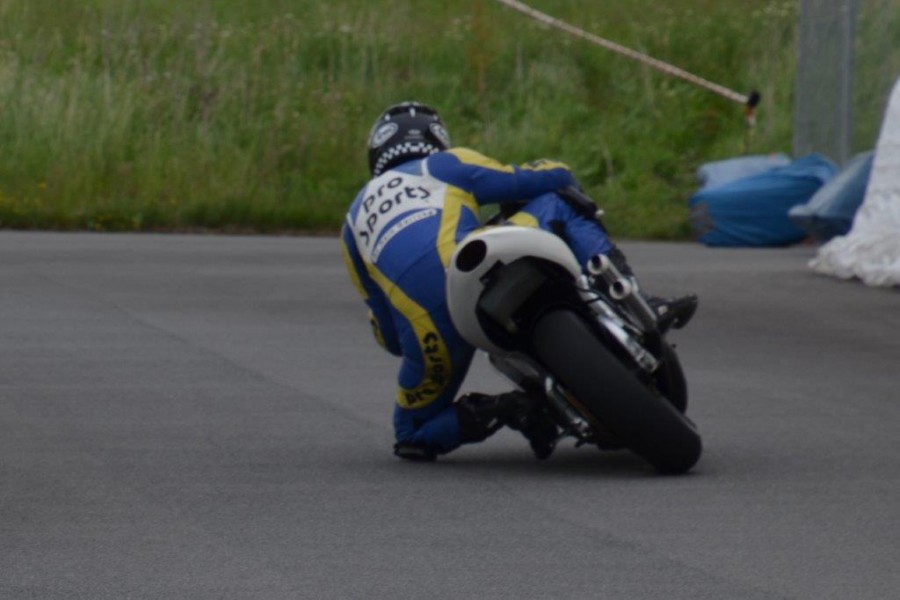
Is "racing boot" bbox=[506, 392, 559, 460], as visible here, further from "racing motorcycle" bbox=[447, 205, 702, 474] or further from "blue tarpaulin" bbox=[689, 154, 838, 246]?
"blue tarpaulin" bbox=[689, 154, 838, 246]

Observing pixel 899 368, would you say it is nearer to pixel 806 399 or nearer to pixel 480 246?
pixel 806 399

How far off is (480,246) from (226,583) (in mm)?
2154

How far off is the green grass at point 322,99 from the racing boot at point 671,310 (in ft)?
48.3

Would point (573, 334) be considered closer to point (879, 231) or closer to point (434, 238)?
point (434, 238)

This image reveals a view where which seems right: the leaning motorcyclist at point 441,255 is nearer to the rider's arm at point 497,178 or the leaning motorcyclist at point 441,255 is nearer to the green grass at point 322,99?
the rider's arm at point 497,178

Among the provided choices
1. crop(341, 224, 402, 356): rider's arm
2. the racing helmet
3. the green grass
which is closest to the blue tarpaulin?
the green grass

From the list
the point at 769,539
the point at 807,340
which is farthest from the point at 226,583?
the point at 807,340

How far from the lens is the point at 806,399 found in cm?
1038

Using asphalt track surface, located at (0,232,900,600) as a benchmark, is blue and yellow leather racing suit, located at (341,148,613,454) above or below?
above

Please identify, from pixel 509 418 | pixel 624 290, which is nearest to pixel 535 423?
pixel 509 418

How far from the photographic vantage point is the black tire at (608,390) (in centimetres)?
753

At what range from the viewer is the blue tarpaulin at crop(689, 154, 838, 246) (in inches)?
815

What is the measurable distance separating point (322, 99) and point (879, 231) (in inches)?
461

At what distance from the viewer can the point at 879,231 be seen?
16.4 meters
